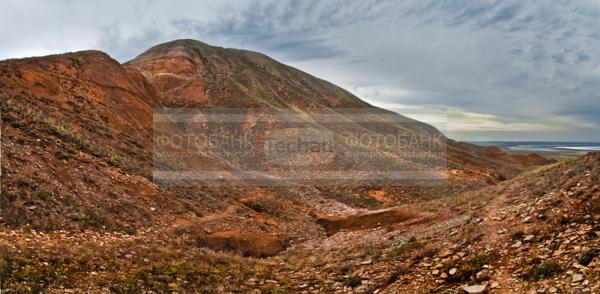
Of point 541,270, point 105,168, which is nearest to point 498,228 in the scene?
point 541,270

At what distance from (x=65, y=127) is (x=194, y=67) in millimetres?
42515

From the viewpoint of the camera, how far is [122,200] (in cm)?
1555

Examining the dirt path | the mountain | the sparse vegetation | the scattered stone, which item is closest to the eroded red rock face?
the mountain

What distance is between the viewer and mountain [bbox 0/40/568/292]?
32.3 ft

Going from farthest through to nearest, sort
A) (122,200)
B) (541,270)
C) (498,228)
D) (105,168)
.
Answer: (105,168) < (122,200) < (498,228) < (541,270)

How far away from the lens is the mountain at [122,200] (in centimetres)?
985

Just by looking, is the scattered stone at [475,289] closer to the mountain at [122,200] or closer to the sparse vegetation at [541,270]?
the sparse vegetation at [541,270]

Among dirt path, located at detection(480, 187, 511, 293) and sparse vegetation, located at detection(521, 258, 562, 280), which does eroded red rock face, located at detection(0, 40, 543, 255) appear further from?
sparse vegetation, located at detection(521, 258, 562, 280)

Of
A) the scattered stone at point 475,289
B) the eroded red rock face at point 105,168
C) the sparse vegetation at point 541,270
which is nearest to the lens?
the sparse vegetation at point 541,270

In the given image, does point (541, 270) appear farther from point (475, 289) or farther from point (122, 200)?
point (122, 200)

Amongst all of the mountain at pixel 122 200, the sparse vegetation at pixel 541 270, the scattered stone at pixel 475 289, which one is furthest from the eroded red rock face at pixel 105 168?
the sparse vegetation at pixel 541 270

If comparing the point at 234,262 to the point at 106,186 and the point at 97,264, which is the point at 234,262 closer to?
the point at 97,264

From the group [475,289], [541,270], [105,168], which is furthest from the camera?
[105,168]

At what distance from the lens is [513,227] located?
10453mm
